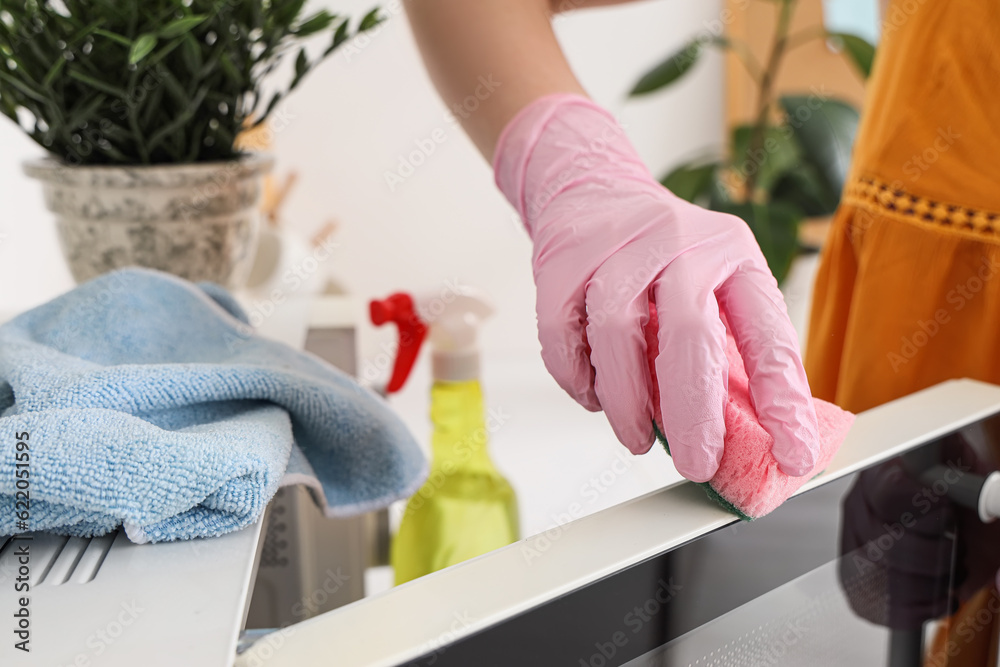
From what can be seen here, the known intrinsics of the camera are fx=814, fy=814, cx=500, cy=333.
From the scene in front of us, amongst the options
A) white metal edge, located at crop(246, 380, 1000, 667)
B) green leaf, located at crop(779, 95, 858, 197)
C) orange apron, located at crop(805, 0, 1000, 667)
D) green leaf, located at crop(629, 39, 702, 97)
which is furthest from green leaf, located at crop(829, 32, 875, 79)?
white metal edge, located at crop(246, 380, 1000, 667)

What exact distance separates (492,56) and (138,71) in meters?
0.26

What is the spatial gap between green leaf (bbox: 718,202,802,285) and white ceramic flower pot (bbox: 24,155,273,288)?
102cm

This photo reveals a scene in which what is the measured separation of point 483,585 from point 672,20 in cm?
228

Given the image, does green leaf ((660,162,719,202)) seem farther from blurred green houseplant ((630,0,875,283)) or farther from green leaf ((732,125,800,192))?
green leaf ((732,125,800,192))

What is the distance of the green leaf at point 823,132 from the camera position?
1742mm

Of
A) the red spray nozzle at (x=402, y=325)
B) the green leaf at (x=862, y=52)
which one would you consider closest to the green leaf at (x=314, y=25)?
the red spray nozzle at (x=402, y=325)

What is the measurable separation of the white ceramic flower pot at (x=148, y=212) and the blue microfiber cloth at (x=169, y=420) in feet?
0.46

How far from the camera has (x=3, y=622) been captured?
A: 0.90 ft

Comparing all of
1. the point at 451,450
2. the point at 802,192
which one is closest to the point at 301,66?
the point at 451,450

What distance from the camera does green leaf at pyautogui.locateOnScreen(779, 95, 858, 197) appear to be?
174 cm

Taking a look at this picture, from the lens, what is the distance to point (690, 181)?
1708mm

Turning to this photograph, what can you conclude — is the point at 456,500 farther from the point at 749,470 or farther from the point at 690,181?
the point at 690,181

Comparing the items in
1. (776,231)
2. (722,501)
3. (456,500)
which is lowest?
(776,231)

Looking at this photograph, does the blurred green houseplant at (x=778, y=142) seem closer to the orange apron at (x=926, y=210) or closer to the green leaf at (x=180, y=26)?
the orange apron at (x=926, y=210)
